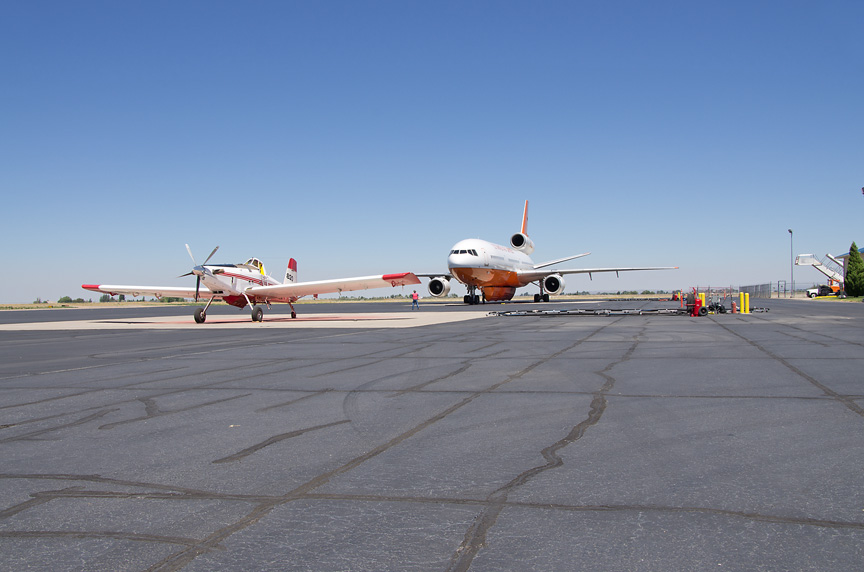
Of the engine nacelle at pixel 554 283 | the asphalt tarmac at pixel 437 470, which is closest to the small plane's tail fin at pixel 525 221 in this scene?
the engine nacelle at pixel 554 283

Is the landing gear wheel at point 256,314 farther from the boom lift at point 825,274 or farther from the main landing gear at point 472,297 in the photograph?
the boom lift at point 825,274

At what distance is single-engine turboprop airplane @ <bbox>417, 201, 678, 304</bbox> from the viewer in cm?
4488

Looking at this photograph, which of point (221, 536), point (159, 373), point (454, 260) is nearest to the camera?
point (221, 536)

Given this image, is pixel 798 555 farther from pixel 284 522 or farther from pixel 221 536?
pixel 221 536

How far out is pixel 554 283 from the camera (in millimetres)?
53156

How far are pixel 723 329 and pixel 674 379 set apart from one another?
11.6 metres

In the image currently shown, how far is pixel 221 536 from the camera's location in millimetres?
3205

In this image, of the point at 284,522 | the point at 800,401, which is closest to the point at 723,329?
the point at 800,401

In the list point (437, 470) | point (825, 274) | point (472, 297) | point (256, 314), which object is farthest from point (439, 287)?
point (825, 274)

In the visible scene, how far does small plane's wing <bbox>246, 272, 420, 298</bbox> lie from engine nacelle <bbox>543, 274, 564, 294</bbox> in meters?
26.6

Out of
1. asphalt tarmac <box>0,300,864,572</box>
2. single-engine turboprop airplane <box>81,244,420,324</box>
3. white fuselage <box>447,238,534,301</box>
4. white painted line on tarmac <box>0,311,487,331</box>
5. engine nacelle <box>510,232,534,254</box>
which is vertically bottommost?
asphalt tarmac <box>0,300,864,572</box>

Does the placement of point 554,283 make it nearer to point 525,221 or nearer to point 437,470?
point 525,221

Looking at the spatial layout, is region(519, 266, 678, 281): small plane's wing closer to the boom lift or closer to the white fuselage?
the white fuselage

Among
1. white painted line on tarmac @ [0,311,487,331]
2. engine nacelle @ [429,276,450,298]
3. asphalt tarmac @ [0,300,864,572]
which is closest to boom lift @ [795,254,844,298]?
engine nacelle @ [429,276,450,298]
